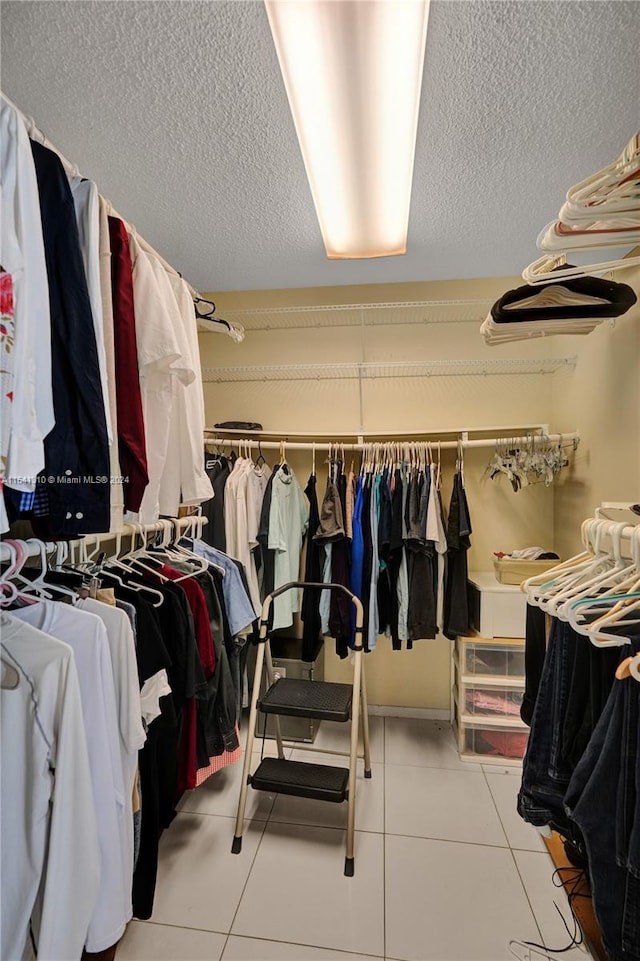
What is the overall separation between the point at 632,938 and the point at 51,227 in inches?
78.5

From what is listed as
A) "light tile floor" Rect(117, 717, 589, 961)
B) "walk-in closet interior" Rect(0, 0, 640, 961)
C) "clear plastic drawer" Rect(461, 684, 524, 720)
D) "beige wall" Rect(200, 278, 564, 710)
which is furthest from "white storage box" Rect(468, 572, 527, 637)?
"light tile floor" Rect(117, 717, 589, 961)

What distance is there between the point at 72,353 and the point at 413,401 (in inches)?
93.7

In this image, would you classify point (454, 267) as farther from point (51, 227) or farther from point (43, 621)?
point (43, 621)

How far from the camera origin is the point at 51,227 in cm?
94

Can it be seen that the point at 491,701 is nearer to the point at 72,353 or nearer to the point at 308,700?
the point at 308,700

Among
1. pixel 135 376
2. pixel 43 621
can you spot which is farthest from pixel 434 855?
pixel 135 376

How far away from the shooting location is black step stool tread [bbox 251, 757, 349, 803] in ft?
5.92

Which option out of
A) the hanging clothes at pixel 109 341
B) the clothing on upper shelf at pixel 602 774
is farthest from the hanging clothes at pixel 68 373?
the clothing on upper shelf at pixel 602 774

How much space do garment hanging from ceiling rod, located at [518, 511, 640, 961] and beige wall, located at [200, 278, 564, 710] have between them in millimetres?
1428

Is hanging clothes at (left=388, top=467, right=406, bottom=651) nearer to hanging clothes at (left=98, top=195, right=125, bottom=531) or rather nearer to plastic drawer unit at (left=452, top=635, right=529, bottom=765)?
plastic drawer unit at (left=452, top=635, right=529, bottom=765)

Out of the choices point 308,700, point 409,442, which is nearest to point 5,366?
point 308,700

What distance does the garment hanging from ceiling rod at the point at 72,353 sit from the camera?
0.80 m

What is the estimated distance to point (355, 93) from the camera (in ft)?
4.52

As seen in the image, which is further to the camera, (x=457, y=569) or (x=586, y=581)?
(x=457, y=569)
